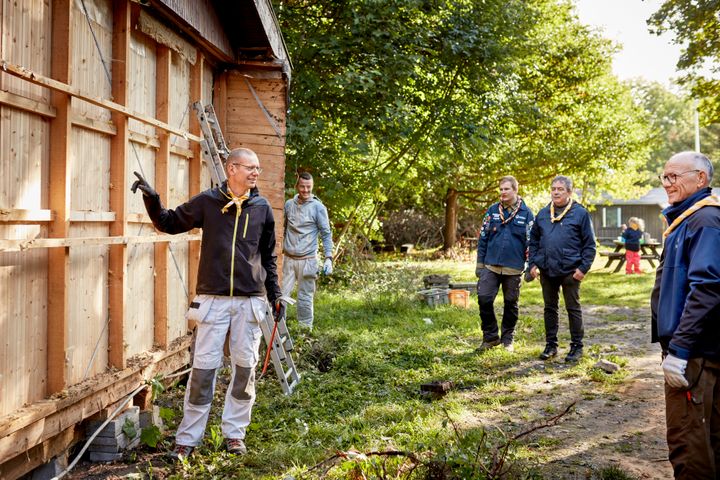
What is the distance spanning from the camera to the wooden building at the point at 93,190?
3740 mm

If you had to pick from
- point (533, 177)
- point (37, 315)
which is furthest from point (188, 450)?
point (533, 177)

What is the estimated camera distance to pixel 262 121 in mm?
7402

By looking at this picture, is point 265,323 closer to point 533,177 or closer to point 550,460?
point 550,460

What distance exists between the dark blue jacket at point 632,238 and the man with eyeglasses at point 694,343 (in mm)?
16695

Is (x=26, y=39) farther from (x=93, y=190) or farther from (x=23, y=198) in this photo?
(x=93, y=190)

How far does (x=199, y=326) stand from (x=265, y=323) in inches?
60.7

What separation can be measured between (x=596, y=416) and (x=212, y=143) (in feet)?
14.8

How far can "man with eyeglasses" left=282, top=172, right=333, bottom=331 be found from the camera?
9086 mm

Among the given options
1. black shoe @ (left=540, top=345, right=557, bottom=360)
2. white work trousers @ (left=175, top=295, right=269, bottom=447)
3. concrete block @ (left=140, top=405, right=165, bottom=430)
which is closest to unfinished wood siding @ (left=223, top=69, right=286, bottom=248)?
white work trousers @ (left=175, top=295, right=269, bottom=447)

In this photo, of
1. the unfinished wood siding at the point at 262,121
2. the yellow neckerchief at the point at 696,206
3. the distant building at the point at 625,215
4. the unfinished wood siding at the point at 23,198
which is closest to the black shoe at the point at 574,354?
the unfinished wood siding at the point at 262,121

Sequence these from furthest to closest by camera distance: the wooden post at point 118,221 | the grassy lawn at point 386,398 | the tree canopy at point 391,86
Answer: the tree canopy at point 391,86
the wooden post at point 118,221
the grassy lawn at point 386,398

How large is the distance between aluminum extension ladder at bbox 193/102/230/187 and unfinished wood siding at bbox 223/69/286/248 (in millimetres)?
566

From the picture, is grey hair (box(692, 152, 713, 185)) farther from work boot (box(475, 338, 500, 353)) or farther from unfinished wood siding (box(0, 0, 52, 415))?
work boot (box(475, 338, 500, 353))

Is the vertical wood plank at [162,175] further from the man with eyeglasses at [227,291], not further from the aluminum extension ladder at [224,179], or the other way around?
the man with eyeglasses at [227,291]
